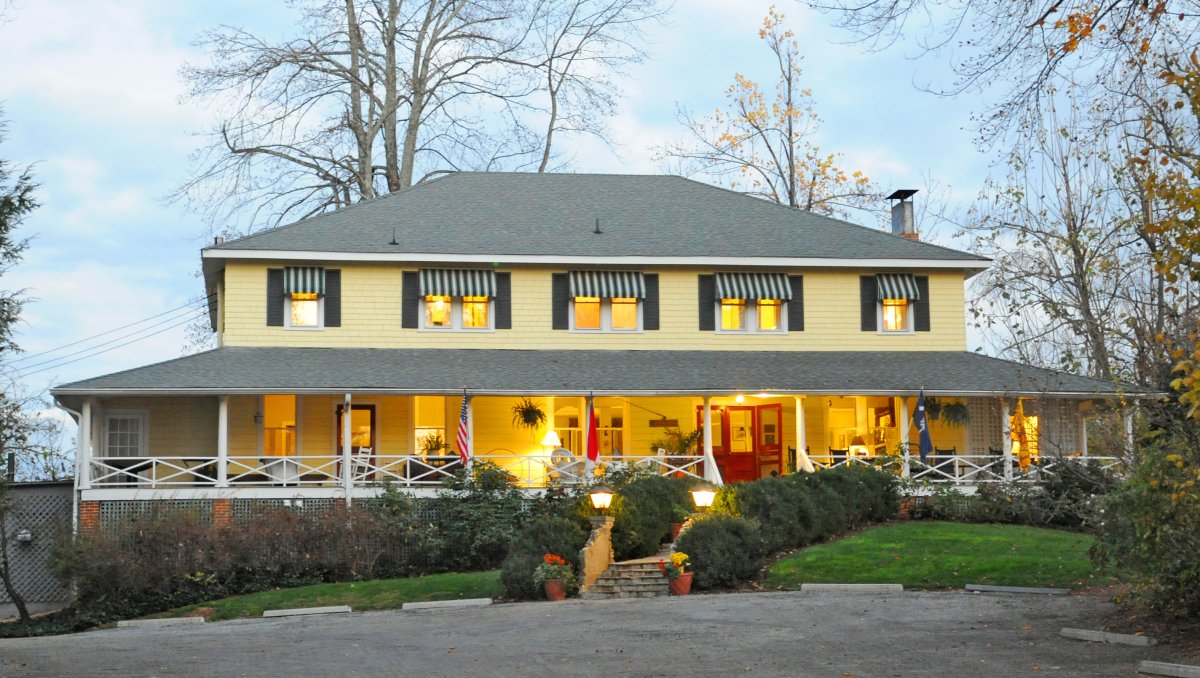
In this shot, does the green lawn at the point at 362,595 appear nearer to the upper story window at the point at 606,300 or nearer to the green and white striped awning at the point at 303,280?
the green and white striped awning at the point at 303,280

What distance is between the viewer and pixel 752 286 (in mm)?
31094

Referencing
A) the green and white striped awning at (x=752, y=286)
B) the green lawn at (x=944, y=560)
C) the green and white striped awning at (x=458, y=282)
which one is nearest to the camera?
the green lawn at (x=944, y=560)

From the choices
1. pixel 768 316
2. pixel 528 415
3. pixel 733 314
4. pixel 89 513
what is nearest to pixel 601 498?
pixel 528 415

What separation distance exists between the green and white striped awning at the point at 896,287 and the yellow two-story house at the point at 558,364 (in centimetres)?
5

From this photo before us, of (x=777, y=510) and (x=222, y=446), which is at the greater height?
(x=222, y=446)

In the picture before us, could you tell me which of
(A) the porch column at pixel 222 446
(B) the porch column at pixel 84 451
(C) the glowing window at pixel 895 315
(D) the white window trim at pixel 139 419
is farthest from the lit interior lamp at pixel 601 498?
(C) the glowing window at pixel 895 315

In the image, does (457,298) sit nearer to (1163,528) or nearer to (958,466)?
(958,466)

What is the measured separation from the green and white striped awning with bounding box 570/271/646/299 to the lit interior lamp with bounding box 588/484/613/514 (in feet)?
28.5

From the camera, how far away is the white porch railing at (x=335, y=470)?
26703mm

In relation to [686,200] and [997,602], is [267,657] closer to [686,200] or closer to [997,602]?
[997,602]

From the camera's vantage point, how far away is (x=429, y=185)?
1344 inches

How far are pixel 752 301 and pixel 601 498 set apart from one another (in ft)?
35.2

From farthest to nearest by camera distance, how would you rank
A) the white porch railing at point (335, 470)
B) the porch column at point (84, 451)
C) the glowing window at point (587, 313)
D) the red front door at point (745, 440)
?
the red front door at point (745, 440) → the glowing window at point (587, 313) → the white porch railing at point (335, 470) → the porch column at point (84, 451)

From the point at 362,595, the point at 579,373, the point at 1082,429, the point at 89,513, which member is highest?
the point at 579,373
